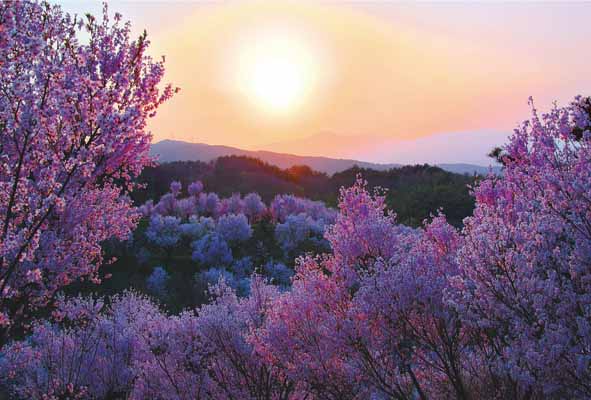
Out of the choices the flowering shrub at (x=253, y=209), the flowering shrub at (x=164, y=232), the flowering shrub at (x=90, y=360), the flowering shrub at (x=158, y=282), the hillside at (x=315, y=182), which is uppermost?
the hillside at (x=315, y=182)

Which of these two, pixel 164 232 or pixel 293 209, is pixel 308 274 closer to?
pixel 164 232

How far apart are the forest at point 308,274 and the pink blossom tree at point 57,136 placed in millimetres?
29

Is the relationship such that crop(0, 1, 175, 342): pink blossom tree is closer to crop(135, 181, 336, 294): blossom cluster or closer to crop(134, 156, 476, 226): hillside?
crop(135, 181, 336, 294): blossom cluster

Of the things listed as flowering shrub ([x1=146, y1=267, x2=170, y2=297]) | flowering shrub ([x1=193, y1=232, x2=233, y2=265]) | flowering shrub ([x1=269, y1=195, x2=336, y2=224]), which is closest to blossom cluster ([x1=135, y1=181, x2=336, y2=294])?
flowering shrub ([x1=193, y1=232, x2=233, y2=265])

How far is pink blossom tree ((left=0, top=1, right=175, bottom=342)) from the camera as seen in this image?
5.84 meters

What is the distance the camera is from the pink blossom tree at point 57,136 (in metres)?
5.84

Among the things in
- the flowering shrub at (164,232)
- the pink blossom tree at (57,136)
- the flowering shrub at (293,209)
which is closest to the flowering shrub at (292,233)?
the flowering shrub at (164,232)

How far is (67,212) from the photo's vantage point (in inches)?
311

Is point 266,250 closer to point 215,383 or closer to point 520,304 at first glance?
point 215,383

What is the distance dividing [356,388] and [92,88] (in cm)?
645

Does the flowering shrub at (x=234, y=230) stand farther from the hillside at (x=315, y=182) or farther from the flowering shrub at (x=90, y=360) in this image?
the flowering shrub at (x=90, y=360)

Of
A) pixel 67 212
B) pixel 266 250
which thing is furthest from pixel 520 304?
pixel 266 250

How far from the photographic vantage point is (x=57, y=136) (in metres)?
6.37

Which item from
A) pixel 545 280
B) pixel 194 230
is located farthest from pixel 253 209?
pixel 545 280
